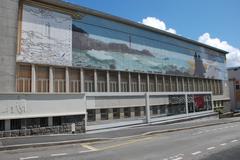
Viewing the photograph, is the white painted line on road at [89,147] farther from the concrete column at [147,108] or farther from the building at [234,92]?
the building at [234,92]

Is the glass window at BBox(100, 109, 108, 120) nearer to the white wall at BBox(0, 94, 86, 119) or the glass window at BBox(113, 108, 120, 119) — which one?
the glass window at BBox(113, 108, 120, 119)

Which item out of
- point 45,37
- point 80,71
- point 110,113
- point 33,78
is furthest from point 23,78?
point 110,113

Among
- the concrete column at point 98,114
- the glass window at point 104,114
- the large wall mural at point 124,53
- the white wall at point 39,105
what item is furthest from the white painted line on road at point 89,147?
the large wall mural at point 124,53

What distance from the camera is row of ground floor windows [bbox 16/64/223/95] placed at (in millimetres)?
28191

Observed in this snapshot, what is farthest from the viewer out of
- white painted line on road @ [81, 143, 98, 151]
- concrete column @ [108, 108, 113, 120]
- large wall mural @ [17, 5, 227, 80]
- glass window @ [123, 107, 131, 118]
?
glass window @ [123, 107, 131, 118]

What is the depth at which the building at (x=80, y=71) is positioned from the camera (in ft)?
72.7

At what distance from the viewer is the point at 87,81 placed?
112 ft

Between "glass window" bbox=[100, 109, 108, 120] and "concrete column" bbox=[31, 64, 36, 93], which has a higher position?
"concrete column" bbox=[31, 64, 36, 93]

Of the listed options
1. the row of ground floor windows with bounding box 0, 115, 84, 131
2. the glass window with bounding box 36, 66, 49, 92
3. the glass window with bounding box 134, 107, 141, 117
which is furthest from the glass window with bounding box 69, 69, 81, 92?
the row of ground floor windows with bounding box 0, 115, 84, 131

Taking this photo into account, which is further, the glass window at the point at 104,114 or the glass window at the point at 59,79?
the glass window at the point at 59,79

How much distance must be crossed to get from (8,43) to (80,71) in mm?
9325

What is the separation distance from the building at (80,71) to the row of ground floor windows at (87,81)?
4.0 inches

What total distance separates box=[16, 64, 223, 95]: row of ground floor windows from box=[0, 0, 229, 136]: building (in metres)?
0.10

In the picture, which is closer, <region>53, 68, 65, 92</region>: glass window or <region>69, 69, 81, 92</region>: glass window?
<region>53, 68, 65, 92</region>: glass window
